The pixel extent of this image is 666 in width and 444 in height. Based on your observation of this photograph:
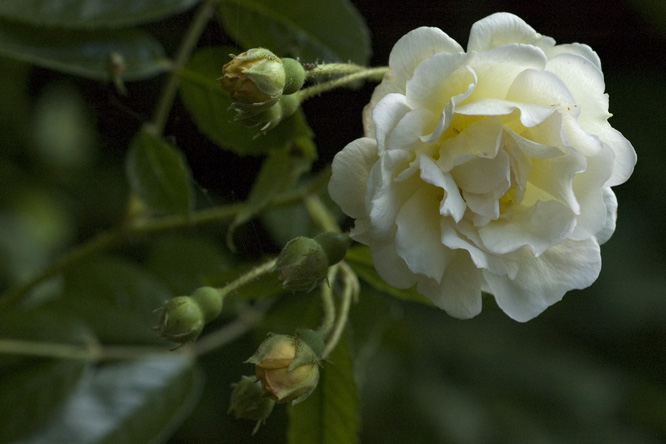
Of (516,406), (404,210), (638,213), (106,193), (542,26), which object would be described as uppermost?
(404,210)

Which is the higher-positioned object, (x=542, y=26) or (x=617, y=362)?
(x=542, y=26)

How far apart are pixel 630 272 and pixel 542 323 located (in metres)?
0.22

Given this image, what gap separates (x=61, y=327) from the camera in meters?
1.02

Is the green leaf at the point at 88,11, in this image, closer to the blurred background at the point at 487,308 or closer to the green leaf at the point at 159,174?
the green leaf at the point at 159,174

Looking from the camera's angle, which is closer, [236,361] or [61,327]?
[61,327]

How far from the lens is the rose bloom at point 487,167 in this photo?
1.78 feet

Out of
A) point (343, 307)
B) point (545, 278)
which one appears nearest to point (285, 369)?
point (343, 307)

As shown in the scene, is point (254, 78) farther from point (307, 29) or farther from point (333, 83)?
point (307, 29)

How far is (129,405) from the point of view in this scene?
39.7 inches

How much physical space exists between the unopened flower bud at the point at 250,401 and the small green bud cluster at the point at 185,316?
6 centimetres

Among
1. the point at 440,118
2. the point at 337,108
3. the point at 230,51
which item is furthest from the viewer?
the point at 337,108

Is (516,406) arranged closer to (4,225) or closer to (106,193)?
(106,193)

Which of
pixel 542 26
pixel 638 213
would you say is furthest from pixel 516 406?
pixel 542 26

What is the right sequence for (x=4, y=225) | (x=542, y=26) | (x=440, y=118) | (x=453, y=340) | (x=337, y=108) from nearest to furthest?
(x=440, y=118) < (x=337, y=108) < (x=4, y=225) < (x=542, y=26) < (x=453, y=340)
